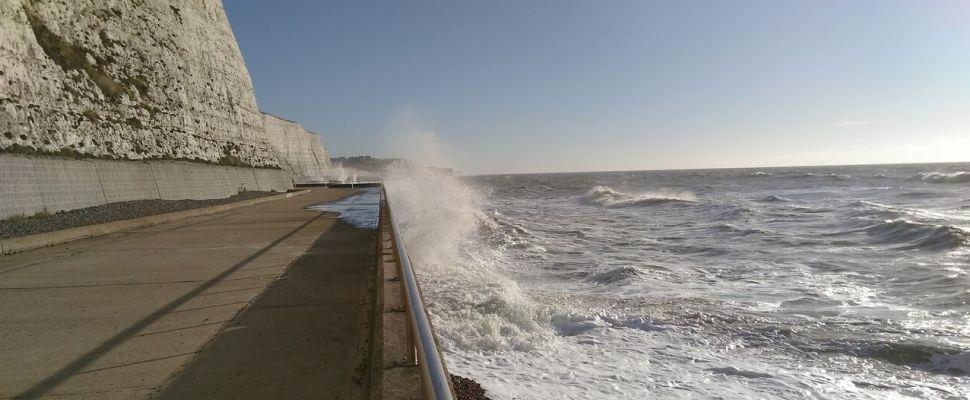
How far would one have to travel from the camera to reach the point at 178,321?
470 centimetres

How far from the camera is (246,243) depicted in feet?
31.6

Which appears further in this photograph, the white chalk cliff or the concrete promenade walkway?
the white chalk cliff

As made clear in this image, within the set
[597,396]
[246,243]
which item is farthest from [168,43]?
[597,396]

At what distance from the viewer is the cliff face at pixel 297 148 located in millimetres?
56969

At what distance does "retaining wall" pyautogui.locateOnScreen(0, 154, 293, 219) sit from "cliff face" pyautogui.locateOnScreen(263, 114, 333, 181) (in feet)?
96.6

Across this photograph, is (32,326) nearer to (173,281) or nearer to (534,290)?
(173,281)

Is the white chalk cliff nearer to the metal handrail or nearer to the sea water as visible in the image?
the sea water

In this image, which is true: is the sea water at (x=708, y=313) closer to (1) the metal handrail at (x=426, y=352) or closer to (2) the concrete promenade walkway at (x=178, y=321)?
(2) the concrete promenade walkway at (x=178, y=321)

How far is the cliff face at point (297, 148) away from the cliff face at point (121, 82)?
22493 mm

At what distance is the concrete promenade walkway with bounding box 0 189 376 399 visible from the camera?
11.2 feet

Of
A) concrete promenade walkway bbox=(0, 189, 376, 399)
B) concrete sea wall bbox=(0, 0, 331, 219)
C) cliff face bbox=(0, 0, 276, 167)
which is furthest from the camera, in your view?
cliff face bbox=(0, 0, 276, 167)

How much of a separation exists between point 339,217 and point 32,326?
10.8m

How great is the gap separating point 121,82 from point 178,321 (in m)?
16.9

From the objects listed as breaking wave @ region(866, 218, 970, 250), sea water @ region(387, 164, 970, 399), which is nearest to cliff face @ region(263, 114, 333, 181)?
sea water @ region(387, 164, 970, 399)
